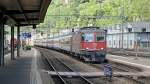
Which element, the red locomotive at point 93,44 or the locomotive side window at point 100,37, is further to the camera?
the locomotive side window at point 100,37

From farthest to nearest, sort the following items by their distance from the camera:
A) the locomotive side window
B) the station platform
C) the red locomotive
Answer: the locomotive side window < the red locomotive < the station platform

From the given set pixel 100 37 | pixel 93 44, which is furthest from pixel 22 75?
pixel 100 37

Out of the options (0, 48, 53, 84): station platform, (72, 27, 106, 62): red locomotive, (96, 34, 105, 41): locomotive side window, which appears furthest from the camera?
(96, 34, 105, 41): locomotive side window

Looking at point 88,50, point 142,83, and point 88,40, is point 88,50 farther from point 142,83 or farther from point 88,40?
point 142,83

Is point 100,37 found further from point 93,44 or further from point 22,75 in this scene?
point 22,75

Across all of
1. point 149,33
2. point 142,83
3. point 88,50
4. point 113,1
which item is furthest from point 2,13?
point 113,1

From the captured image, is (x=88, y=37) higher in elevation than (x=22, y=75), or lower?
higher

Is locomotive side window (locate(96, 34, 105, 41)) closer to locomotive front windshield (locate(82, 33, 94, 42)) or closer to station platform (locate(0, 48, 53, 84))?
locomotive front windshield (locate(82, 33, 94, 42))

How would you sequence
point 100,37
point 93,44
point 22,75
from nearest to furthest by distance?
point 22,75
point 93,44
point 100,37

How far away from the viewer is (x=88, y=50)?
3797 centimetres

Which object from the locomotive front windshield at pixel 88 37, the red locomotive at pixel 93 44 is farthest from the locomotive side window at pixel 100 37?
the locomotive front windshield at pixel 88 37

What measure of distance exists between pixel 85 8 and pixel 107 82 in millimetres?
78045

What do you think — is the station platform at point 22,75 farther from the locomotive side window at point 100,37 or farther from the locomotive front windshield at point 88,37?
the locomotive side window at point 100,37

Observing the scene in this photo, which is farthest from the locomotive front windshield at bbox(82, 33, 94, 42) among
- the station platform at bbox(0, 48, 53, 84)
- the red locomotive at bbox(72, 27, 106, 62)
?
the station platform at bbox(0, 48, 53, 84)
